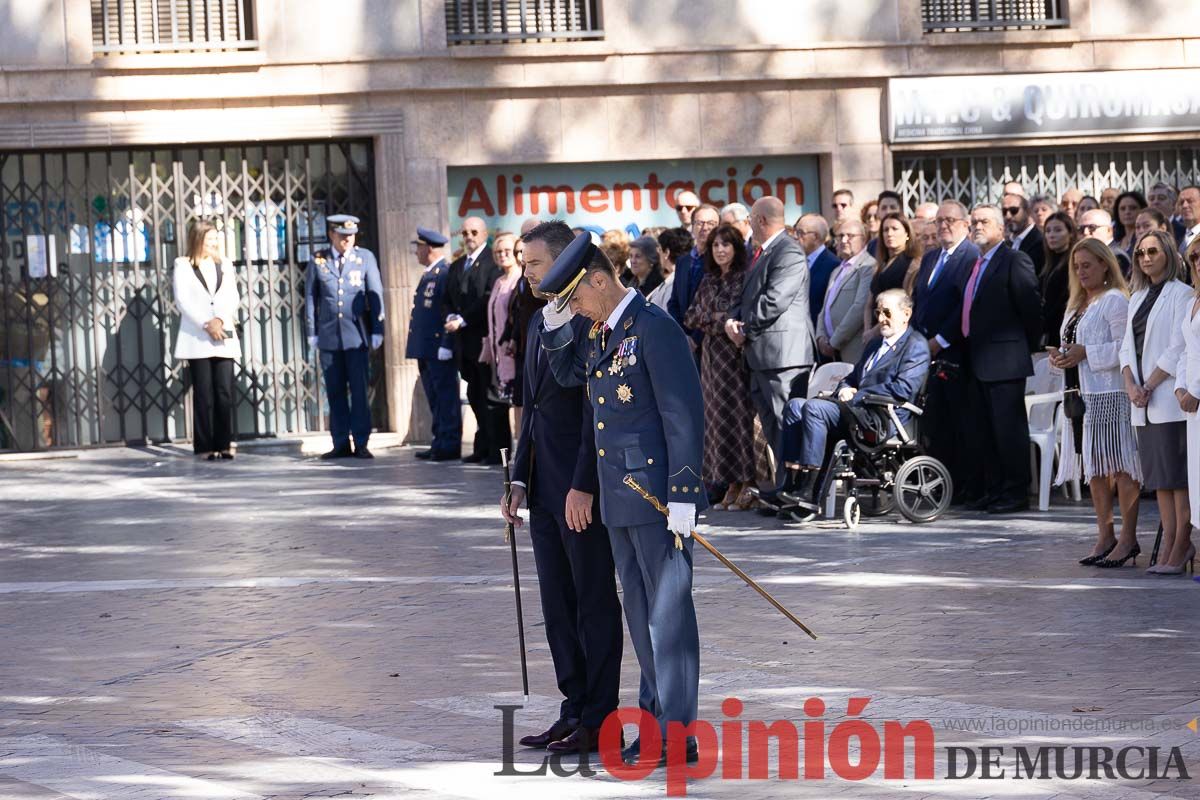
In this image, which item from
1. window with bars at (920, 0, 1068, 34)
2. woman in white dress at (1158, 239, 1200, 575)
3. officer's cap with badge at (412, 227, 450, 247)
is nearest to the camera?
woman in white dress at (1158, 239, 1200, 575)

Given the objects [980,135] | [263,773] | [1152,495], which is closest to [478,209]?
[980,135]

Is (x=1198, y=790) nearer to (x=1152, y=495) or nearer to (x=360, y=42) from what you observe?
(x=1152, y=495)

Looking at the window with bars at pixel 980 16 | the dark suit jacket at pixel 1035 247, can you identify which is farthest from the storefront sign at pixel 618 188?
the dark suit jacket at pixel 1035 247

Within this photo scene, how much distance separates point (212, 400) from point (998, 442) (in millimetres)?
8343

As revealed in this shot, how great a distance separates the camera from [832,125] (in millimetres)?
20375

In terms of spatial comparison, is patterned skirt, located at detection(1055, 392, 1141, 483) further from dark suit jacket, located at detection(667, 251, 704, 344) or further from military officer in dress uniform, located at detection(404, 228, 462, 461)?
military officer in dress uniform, located at detection(404, 228, 462, 461)

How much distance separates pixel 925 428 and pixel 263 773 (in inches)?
301

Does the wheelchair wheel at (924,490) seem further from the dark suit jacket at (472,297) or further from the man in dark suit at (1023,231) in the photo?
the dark suit jacket at (472,297)

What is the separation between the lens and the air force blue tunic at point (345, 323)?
1836 centimetres

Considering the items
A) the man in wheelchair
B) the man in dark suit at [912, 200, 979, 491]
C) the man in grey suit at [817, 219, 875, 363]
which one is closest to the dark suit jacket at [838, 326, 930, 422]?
the man in wheelchair

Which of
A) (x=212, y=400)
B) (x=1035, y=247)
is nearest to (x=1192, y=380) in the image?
(x=1035, y=247)

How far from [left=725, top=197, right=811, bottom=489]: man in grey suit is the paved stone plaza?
0.93 meters

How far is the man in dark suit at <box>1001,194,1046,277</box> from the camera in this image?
14.4 m

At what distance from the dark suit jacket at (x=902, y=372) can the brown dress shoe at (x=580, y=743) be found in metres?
6.09
